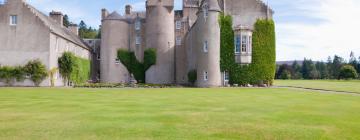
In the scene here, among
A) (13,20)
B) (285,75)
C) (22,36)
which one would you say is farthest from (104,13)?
(285,75)

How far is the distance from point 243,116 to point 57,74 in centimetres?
3651

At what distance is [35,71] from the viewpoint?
43344 mm

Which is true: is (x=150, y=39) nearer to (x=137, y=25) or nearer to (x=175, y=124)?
(x=137, y=25)

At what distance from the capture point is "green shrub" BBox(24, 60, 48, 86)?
43281 millimetres

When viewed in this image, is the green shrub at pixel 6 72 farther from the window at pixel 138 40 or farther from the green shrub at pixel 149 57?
the window at pixel 138 40

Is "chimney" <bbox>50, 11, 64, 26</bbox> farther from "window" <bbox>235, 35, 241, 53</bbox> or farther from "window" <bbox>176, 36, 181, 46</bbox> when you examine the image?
"window" <bbox>235, 35, 241, 53</bbox>

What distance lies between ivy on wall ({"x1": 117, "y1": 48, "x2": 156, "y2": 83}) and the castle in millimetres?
859

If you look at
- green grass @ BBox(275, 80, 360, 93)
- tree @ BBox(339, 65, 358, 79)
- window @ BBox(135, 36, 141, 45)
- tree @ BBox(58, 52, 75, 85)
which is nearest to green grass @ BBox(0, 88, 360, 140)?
green grass @ BBox(275, 80, 360, 93)

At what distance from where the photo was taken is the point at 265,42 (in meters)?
46.7

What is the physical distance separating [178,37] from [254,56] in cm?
1591

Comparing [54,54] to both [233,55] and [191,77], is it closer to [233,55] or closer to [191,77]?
[191,77]

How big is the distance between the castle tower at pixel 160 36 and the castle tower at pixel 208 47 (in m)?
8.77

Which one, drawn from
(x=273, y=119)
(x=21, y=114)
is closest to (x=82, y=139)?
(x=21, y=114)

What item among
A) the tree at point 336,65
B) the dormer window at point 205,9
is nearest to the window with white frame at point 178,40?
the dormer window at point 205,9
